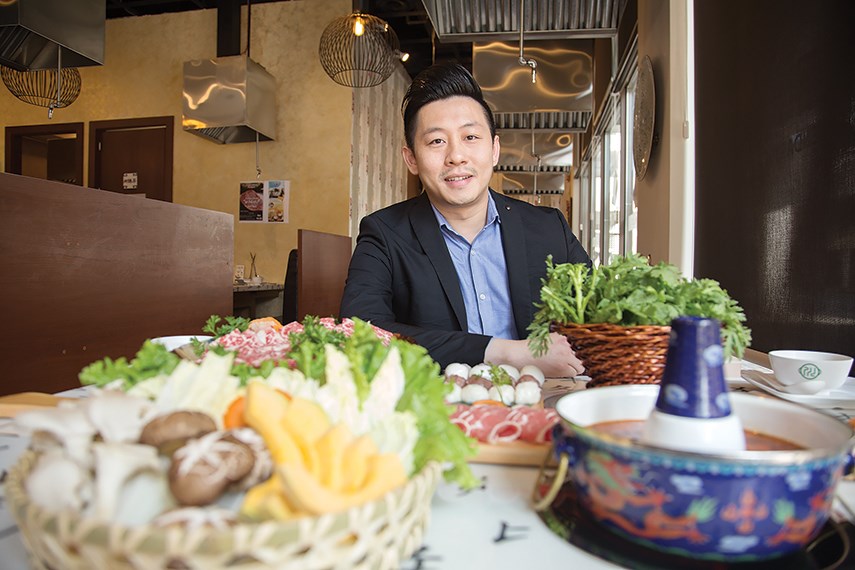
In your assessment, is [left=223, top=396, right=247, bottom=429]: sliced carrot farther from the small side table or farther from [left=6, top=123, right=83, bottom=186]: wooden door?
[left=6, top=123, right=83, bottom=186]: wooden door

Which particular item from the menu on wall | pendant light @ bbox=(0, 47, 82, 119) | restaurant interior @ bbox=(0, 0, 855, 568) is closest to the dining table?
restaurant interior @ bbox=(0, 0, 855, 568)

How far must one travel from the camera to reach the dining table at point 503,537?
0.44 metres

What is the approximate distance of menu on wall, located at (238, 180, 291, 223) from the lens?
595cm

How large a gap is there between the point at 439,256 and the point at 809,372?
1010mm

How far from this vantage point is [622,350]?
0.81m

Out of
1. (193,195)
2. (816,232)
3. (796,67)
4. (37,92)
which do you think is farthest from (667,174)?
(37,92)

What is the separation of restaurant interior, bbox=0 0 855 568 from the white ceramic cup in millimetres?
31

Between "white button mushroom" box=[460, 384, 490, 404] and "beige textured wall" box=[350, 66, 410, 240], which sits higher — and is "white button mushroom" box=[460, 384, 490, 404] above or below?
below

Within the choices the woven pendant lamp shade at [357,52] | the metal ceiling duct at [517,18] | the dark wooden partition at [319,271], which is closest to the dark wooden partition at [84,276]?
the dark wooden partition at [319,271]

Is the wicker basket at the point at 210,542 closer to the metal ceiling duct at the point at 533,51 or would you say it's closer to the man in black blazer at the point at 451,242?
the man in black blazer at the point at 451,242

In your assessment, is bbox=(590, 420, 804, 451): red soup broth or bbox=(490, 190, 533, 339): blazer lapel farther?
bbox=(490, 190, 533, 339): blazer lapel

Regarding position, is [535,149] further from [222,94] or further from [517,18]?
[517,18]

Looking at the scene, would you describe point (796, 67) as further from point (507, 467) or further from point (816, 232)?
point (507, 467)

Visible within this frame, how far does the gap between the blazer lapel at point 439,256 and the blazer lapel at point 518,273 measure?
188 mm
